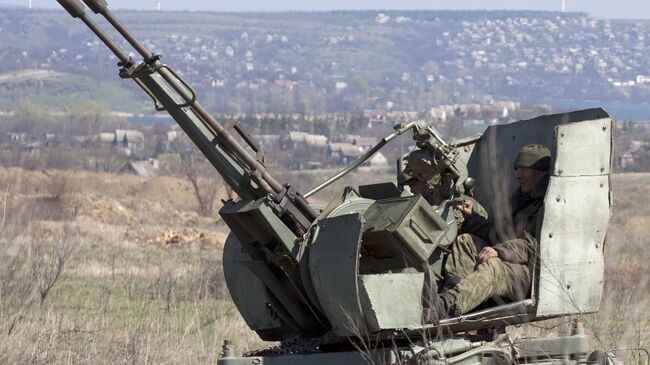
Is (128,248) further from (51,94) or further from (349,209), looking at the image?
(51,94)

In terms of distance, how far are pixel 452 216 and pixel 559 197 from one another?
2.59 ft

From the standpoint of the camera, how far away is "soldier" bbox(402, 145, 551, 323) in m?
10.7

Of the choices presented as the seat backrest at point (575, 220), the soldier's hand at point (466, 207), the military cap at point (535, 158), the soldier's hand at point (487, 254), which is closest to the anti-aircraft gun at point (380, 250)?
the seat backrest at point (575, 220)

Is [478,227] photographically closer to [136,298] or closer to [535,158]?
[535,158]

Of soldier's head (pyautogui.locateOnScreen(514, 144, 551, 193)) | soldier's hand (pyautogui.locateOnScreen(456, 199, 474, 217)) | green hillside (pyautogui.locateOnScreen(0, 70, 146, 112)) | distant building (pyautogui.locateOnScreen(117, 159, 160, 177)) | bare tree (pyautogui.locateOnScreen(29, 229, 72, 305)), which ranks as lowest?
green hillside (pyautogui.locateOnScreen(0, 70, 146, 112))

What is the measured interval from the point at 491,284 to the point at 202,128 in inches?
89.7

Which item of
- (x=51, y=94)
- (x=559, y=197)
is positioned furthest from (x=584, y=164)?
(x=51, y=94)

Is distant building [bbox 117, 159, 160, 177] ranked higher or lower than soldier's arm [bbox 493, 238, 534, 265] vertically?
lower

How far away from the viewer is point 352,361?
11.0 m

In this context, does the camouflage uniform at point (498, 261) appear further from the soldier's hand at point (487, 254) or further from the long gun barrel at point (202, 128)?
the long gun barrel at point (202, 128)

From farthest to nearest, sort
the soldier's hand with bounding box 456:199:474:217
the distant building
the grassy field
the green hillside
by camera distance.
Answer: the green hillside → the distant building → the grassy field → the soldier's hand with bounding box 456:199:474:217

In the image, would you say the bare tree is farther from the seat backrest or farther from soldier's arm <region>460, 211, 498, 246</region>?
the seat backrest

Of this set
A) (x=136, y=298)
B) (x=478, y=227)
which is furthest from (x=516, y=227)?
(x=136, y=298)

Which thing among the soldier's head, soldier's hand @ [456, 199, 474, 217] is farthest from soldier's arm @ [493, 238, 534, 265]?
the soldier's head
